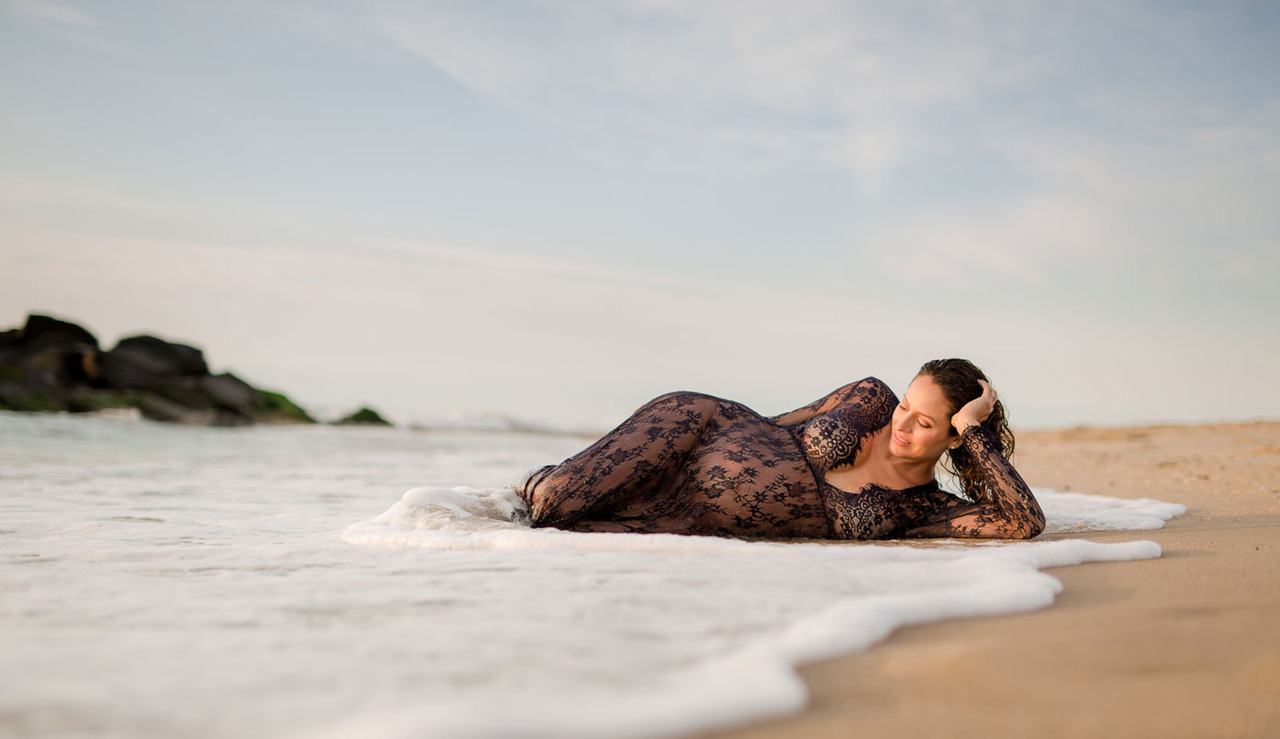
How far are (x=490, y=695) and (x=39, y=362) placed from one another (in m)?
18.4

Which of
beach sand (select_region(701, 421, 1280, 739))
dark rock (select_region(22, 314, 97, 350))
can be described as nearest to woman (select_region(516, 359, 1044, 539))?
beach sand (select_region(701, 421, 1280, 739))

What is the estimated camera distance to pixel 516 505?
12.6 ft

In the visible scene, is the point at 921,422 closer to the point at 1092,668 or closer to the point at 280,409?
the point at 1092,668

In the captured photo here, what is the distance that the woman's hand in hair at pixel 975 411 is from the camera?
357cm

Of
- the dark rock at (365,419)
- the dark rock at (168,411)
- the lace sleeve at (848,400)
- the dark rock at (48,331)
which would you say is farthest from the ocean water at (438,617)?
the dark rock at (365,419)

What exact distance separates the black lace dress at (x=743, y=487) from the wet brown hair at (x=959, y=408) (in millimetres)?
188

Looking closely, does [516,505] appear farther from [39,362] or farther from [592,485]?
[39,362]

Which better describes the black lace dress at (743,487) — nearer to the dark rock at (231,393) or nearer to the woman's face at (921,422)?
the woman's face at (921,422)

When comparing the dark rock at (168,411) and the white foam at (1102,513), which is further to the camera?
the dark rock at (168,411)

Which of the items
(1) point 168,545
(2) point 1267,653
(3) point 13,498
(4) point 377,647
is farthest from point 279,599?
(3) point 13,498

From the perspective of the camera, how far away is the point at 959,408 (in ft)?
11.9

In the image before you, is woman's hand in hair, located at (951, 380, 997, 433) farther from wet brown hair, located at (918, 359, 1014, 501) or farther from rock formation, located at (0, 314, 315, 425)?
rock formation, located at (0, 314, 315, 425)

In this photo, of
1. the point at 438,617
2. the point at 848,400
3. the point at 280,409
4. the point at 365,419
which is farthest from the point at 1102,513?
the point at 365,419

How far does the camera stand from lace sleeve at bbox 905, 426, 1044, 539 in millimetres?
3365
